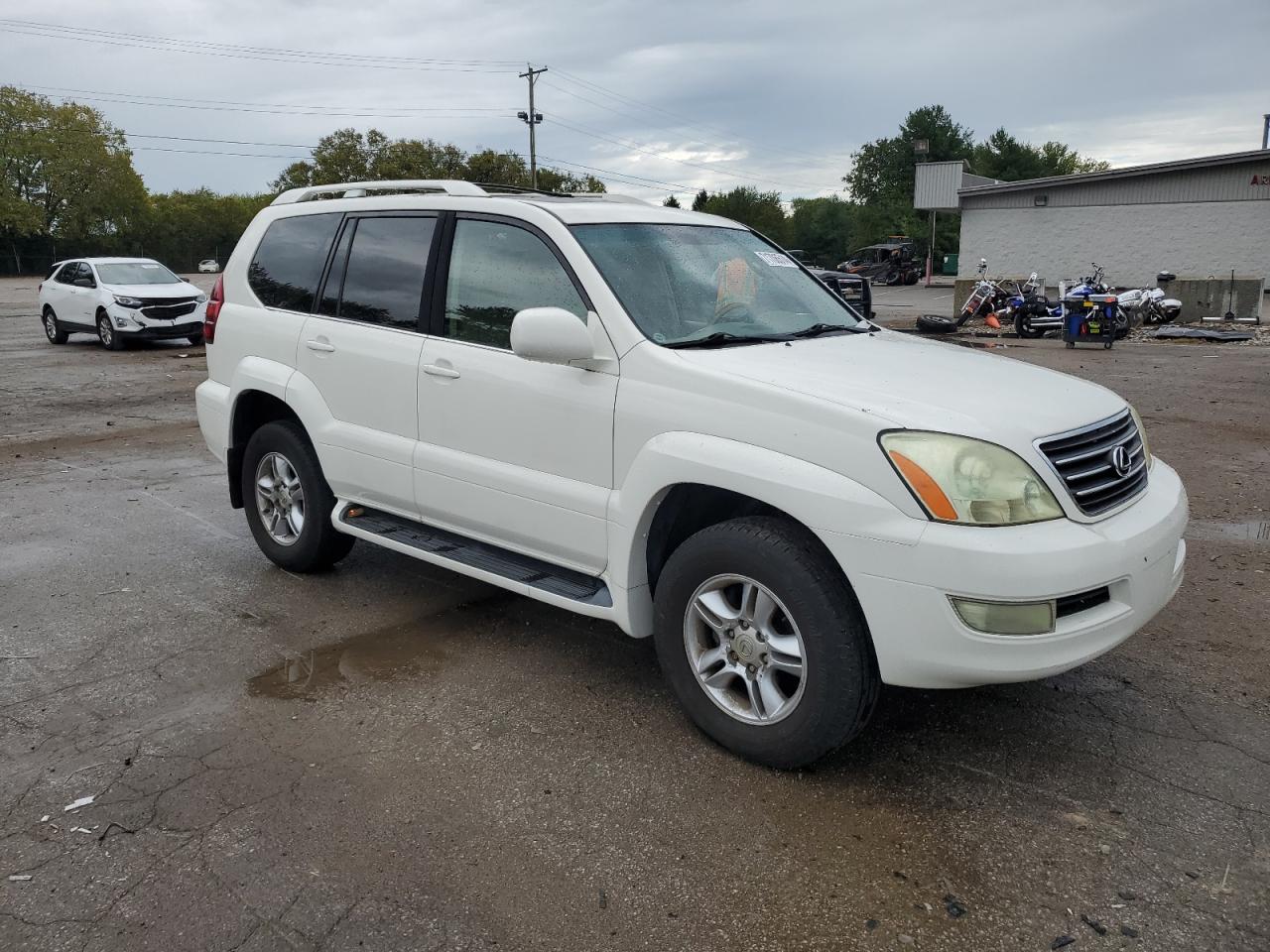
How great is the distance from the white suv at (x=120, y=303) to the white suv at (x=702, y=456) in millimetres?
14541

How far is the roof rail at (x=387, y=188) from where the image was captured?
4653 mm

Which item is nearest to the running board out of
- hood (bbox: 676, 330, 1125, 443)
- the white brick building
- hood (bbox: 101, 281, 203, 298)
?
hood (bbox: 676, 330, 1125, 443)

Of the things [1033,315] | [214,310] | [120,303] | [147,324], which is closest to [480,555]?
[214,310]

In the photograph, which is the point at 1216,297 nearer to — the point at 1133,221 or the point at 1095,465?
the point at 1133,221

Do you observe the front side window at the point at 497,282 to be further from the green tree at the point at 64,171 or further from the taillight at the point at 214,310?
the green tree at the point at 64,171

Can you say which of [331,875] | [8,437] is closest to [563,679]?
[331,875]

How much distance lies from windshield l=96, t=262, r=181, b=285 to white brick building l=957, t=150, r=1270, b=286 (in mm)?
28920

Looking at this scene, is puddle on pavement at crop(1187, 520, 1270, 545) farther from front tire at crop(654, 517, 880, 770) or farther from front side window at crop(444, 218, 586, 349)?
front side window at crop(444, 218, 586, 349)

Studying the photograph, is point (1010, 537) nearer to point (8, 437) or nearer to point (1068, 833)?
point (1068, 833)

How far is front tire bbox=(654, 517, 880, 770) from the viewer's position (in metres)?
Answer: 3.12

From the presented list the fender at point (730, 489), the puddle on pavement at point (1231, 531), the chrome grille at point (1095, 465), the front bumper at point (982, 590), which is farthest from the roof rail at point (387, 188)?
the puddle on pavement at point (1231, 531)

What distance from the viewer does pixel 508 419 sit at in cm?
404

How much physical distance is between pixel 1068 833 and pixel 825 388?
60.0 inches

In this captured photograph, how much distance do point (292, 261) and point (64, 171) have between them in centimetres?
8191
